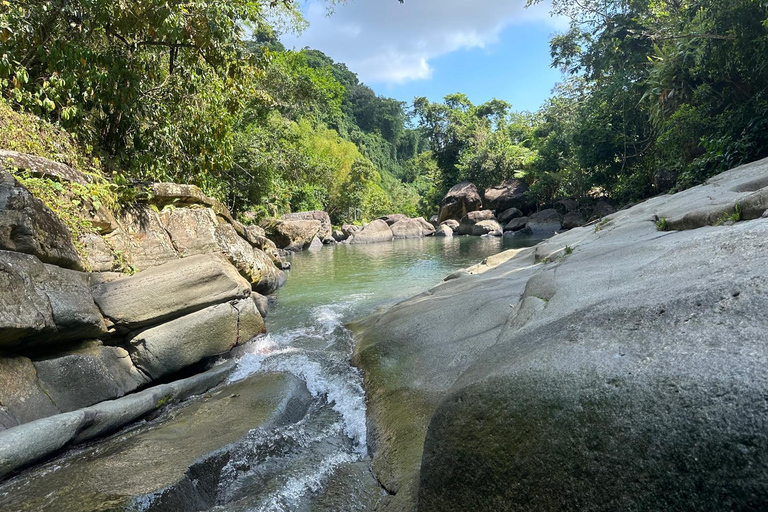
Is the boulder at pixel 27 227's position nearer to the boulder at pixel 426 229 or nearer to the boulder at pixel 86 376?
the boulder at pixel 86 376

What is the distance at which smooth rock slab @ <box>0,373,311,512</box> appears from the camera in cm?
244

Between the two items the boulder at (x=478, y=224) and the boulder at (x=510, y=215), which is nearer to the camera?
the boulder at (x=478, y=224)

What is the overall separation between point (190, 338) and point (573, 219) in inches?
1004

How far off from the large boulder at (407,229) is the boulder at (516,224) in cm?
717

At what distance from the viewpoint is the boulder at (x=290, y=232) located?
22.7m

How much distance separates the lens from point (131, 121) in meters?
7.66

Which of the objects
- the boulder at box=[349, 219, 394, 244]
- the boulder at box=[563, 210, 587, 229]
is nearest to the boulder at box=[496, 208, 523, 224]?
the boulder at box=[563, 210, 587, 229]

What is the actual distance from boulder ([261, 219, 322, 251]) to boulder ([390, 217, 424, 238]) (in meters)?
10.3

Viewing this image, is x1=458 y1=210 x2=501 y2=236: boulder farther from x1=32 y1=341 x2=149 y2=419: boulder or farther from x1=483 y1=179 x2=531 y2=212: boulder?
x1=32 y1=341 x2=149 y2=419: boulder

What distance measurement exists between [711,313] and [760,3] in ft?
39.2

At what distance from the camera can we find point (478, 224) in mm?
30547

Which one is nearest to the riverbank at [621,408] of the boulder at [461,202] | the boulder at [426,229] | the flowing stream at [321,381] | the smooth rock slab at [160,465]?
the flowing stream at [321,381]

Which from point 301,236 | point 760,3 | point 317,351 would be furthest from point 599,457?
point 301,236

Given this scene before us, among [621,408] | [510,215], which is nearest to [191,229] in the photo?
[621,408]
